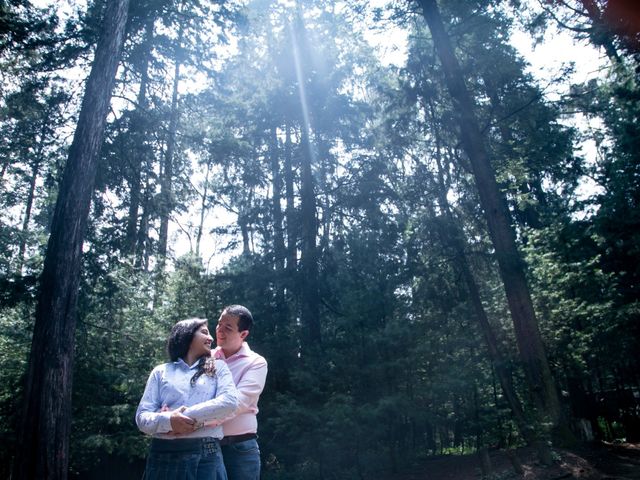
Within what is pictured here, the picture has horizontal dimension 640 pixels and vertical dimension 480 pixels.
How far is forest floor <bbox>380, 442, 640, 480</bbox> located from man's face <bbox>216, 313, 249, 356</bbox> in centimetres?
582

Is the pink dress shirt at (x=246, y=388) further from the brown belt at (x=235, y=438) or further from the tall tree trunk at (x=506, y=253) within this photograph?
the tall tree trunk at (x=506, y=253)

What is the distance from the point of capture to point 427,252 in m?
12.7

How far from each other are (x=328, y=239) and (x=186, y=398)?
10702 millimetres

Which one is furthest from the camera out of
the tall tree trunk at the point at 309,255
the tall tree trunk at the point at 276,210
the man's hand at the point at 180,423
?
the tall tree trunk at the point at 276,210

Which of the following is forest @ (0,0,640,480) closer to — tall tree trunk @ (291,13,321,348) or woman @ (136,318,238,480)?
tall tree trunk @ (291,13,321,348)

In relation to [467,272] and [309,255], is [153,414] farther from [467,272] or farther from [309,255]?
[467,272]

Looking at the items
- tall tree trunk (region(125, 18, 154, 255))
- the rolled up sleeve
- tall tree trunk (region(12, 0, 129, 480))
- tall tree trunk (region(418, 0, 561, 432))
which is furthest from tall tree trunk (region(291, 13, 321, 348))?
the rolled up sleeve

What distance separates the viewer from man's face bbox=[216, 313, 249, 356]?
317cm

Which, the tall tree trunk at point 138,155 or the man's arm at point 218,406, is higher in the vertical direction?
the tall tree trunk at point 138,155

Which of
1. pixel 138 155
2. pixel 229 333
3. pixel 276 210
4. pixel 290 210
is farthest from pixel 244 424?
pixel 276 210

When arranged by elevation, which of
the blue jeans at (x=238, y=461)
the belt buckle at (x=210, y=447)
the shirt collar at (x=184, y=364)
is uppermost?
the shirt collar at (x=184, y=364)

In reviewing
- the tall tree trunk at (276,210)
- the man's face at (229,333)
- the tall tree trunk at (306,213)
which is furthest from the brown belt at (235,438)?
the tall tree trunk at (276,210)

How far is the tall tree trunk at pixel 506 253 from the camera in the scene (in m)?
8.36

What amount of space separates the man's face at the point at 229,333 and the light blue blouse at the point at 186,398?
48cm
